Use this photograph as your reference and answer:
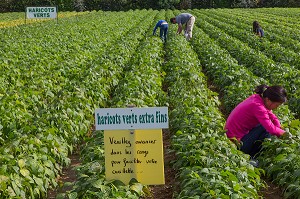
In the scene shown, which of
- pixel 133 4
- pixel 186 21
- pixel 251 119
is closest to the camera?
pixel 251 119

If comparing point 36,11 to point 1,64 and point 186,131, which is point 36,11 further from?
point 186,131

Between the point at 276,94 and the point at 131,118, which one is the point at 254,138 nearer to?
the point at 276,94

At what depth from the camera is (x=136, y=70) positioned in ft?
37.8

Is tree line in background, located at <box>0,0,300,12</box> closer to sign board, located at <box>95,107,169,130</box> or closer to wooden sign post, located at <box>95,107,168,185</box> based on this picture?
wooden sign post, located at <box>95,107,168,185</box>

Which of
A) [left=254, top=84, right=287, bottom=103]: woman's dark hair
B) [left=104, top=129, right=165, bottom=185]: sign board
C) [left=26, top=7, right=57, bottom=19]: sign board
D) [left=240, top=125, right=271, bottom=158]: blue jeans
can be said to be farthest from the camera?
[left=26, top=7, right=57, bottom=19]: sign board

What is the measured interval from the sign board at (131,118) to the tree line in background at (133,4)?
62384 mm

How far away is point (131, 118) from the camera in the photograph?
16.4 ft

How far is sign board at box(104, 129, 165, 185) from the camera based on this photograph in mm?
5129

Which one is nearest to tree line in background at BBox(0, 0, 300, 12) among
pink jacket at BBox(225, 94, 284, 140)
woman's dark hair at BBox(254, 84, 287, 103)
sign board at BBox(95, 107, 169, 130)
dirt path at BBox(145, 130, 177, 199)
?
pink jacket at BBox(225, 94, 284, 140)

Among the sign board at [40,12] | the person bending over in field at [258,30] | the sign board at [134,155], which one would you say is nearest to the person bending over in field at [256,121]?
the sign board at [134,155]

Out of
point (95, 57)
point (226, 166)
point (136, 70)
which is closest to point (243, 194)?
point (226, 166)

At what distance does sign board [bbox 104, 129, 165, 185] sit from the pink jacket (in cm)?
181

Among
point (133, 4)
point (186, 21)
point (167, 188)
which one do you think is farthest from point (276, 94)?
point (133, 4)

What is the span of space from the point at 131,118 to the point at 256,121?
2.49 m
